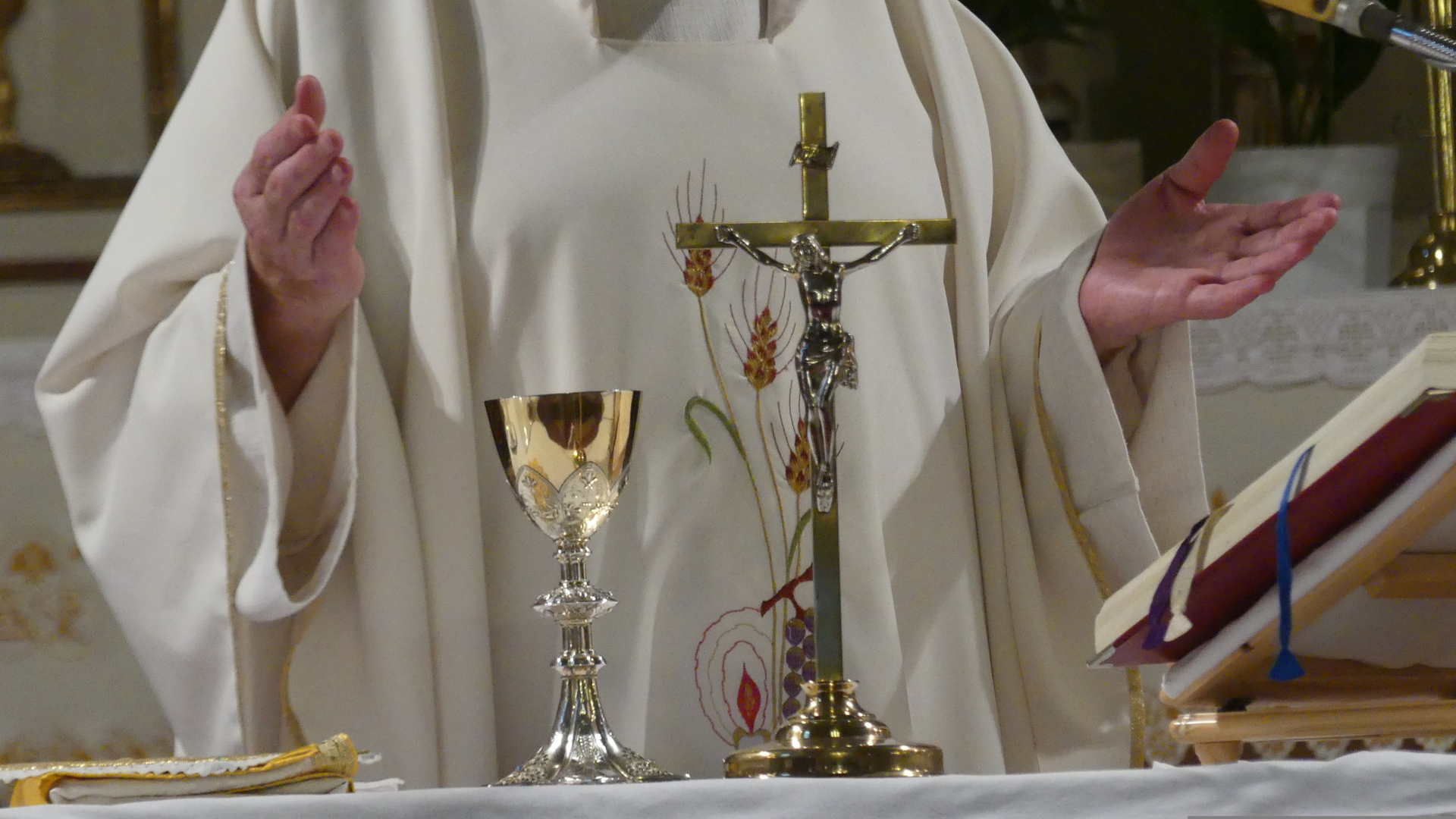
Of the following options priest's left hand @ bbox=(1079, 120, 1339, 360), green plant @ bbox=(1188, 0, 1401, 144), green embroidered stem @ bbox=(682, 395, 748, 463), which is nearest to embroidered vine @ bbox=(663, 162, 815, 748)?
green embroidered stem @ bbox=(682, 395, 748, 463)

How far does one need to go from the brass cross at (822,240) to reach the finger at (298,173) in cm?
30

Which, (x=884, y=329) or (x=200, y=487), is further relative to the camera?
(x=884, y=329)

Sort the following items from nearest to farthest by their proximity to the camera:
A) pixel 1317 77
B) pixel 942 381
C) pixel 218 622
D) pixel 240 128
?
1. pixel 218 622
2. pixel 240 128
3. pixel 942 381
4. pixel 1317 77

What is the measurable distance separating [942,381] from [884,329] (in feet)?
0.30

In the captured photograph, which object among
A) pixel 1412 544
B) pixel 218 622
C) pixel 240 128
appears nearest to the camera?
pixel 1412 544

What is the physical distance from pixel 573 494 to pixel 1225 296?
59cm

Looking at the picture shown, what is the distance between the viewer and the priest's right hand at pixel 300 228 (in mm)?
1477

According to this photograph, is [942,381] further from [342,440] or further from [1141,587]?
[1141,587]

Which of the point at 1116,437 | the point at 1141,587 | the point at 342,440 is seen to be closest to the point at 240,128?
the point at 342,440

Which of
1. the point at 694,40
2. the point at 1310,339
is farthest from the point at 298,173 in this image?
the point at 1310,339

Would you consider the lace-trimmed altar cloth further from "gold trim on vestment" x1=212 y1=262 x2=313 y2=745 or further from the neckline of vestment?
"gold trim on vestment" x1=212 y1=262 x2=313 y2=745

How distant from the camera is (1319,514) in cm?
90

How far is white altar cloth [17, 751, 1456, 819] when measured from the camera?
0.87 m

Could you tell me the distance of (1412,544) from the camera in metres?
0.96
